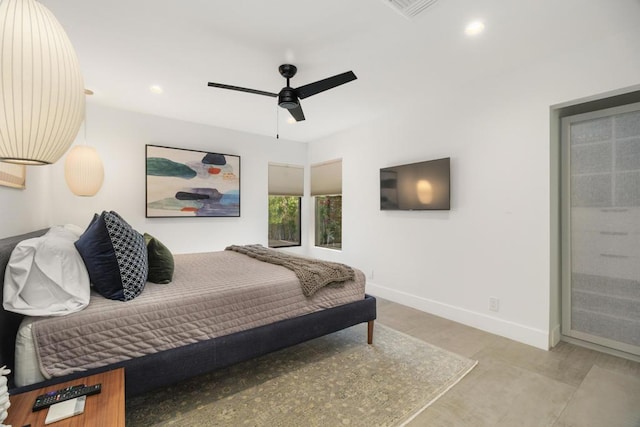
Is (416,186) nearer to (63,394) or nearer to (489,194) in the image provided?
(489,194)

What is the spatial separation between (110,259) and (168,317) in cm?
48

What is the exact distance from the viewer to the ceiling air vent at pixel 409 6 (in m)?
1.87

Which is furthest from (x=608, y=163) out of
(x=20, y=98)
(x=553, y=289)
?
(x=20, y=98)

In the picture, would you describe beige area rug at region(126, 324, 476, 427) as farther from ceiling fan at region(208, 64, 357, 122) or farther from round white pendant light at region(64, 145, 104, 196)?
round white pendant light at region(64, 145, 104, 196)

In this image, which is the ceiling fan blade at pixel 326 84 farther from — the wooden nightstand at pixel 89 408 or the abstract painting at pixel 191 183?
the abstract painting at pixel 191 183

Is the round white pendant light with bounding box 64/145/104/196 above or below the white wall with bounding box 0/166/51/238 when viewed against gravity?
Result: above

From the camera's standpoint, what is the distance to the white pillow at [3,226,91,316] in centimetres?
145

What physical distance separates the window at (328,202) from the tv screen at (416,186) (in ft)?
3.82

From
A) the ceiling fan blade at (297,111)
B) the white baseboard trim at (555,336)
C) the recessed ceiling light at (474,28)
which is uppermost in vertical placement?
the recessed ceiling light at (474,28)

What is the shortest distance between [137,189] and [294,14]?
326 cm

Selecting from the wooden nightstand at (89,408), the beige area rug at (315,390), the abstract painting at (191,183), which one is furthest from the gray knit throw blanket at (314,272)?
the abstract painting at (191,183)

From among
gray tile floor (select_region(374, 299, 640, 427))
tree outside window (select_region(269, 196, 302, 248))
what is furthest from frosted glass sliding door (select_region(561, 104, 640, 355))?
tree outside window (select_region(269, 196, 302, 248))

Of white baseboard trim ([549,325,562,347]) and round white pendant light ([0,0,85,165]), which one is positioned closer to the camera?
round white pendant light ([0,0,85,165])

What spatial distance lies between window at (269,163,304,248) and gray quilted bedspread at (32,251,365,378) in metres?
2.77
